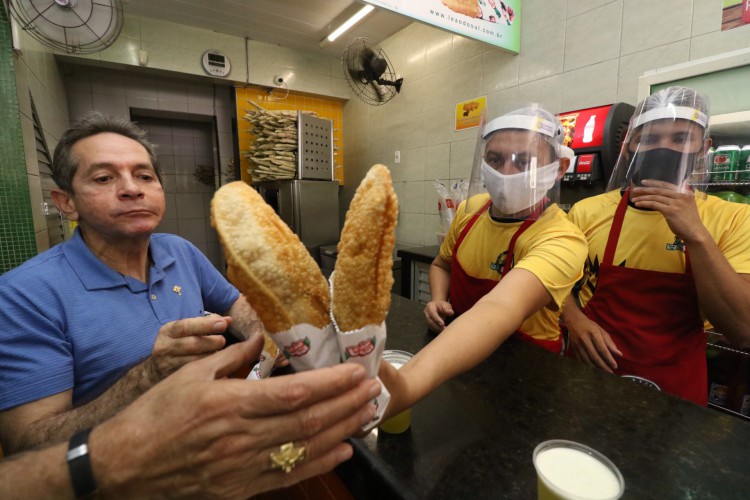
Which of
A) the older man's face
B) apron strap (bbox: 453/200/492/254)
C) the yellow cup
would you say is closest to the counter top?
the yellow cup

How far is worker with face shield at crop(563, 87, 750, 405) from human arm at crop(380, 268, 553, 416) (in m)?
0.68

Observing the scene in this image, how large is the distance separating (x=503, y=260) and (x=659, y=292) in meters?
0.68

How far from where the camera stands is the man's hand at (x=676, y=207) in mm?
1284

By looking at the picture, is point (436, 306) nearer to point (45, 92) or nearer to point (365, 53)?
point (365, 53)

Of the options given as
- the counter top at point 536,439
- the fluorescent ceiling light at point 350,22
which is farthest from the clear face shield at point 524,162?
the fluorescent ceiling light at point 350,22

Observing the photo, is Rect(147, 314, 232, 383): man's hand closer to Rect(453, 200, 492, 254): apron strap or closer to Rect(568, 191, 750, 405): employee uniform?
Rect(453, 200, 492, 254): apron strap

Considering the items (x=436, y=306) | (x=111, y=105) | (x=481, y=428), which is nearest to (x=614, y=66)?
(x=436, y=306)

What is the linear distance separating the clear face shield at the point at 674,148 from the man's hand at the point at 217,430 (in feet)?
5.27

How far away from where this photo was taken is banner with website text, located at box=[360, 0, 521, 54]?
240 cm

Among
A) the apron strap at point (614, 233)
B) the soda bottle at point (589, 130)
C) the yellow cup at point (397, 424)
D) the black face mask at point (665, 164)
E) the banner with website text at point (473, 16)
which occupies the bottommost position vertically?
the yellow cup at point (397, 424)

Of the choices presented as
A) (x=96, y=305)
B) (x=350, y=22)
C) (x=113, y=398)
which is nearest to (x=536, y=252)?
(x=113, y=398)

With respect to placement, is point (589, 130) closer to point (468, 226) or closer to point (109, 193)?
point (468, 226)

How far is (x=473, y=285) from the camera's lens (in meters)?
1.70

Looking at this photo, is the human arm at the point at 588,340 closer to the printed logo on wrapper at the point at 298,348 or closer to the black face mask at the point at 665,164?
the black face mask at the point at 665,164
